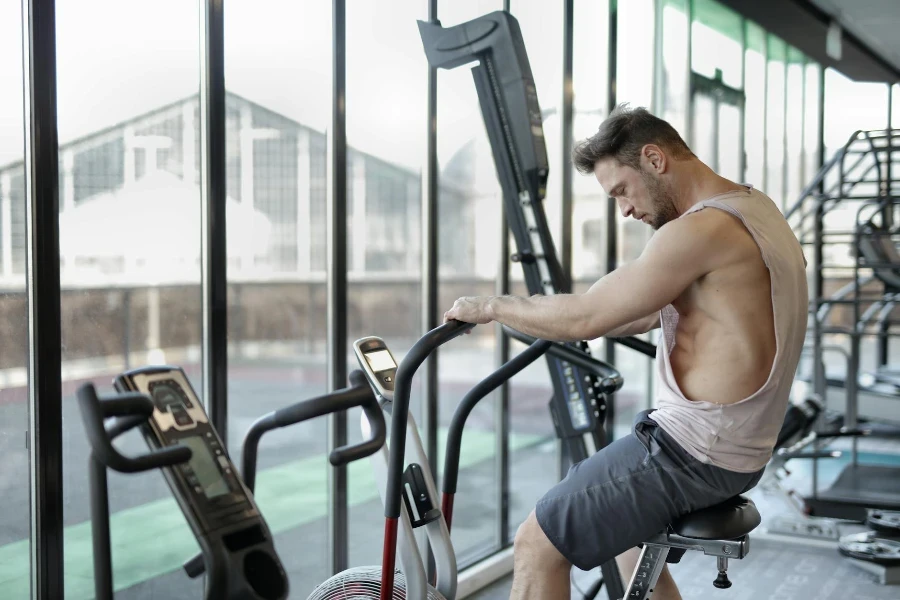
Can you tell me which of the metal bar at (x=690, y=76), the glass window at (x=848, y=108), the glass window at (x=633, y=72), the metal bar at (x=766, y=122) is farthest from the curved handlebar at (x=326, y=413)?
the glass window at (x=848, y=108)

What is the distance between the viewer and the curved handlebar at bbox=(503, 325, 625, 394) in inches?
99.3

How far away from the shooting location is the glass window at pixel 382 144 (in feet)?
11.7

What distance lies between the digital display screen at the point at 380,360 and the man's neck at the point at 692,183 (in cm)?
87

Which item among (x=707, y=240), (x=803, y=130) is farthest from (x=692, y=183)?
(x=803, y=130)

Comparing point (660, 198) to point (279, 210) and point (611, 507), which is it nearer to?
point (611, 507)

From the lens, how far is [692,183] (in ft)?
6.73

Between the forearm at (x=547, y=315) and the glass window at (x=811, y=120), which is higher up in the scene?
the glass window at (x=811, y=120)

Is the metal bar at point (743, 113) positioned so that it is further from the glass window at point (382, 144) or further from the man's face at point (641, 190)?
the man's face at point (641, 190)

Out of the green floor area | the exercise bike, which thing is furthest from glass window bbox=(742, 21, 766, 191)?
the exercise bike

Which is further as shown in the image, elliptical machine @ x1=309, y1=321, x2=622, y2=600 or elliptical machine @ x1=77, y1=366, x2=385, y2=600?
elliptical machine @ x1=309, y1=321, x2=622, y2=600

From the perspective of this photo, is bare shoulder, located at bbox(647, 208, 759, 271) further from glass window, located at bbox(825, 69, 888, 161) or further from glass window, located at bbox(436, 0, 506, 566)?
glass window, located at bbox(825, 69, 888, 161)

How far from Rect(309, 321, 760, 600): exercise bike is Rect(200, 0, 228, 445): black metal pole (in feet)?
1.55

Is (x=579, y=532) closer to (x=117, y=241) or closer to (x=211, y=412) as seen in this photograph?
(x=211, y=412)

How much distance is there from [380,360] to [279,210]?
1268 millimetres
